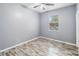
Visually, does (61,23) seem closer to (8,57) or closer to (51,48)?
(51,48)

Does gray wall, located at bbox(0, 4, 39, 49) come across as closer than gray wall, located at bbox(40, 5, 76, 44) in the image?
No

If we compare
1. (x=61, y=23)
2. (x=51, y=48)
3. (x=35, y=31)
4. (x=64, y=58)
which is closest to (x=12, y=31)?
(x=35, y=31)

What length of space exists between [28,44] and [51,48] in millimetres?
498

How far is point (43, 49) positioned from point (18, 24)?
75 centimetres

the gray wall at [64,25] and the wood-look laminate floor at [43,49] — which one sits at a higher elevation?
the gray wall at [64,25]

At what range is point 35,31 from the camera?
1587mm

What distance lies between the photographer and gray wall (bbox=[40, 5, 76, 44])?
1.39 meters

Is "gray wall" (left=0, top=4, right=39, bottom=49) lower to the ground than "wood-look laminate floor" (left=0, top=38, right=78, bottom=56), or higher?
A: higher

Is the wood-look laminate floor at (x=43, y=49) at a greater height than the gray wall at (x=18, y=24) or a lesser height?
lesser

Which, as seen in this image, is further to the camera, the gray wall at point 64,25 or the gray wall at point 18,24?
the gray wall at point 18,24

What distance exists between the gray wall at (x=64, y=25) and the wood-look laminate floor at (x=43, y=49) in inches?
5.2

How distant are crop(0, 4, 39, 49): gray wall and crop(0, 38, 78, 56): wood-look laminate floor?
143 millimetres

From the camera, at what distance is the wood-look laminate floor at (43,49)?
1.47 meters

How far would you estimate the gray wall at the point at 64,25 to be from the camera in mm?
1387
